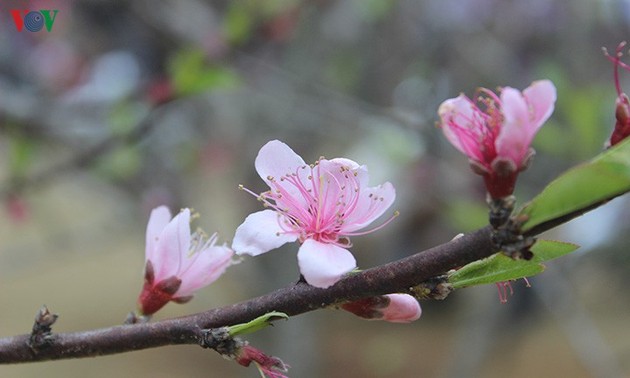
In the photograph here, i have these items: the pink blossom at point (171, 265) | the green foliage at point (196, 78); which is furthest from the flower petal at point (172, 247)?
the green foliage at point (196, 78)

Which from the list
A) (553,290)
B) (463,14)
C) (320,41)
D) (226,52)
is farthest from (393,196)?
(463,14)

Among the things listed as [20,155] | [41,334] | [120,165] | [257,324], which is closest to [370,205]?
[257,324]

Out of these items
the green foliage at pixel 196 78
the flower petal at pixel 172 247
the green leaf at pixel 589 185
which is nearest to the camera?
the green leaf at pixel 589 185

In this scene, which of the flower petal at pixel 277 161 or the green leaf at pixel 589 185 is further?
the flower petal at pixel 277 161

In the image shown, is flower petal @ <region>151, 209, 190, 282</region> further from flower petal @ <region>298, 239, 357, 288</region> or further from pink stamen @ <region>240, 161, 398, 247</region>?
flower petal @ <region>298, 239, 357, 288</region>

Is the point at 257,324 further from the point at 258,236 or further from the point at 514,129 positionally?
the point at 514,129

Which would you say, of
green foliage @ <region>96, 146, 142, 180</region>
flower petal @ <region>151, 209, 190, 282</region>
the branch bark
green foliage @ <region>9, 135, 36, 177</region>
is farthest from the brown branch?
green foliage @ <region>96, 146, 142, 180</region>

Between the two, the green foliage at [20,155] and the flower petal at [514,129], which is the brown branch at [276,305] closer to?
the flower petal at [514,129]
